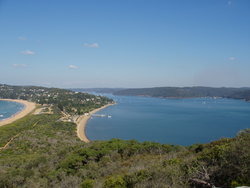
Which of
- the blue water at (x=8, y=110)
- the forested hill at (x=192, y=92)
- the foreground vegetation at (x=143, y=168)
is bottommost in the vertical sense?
the blue water at (x=8, y=110)

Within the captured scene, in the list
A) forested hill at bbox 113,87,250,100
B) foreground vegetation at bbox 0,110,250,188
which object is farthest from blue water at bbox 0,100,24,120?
forested hill at bbox 113,87,250,100

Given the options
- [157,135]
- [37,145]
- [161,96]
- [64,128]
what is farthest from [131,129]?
[161,96]

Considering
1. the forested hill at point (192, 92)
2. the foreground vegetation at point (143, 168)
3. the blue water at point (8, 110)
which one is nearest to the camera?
the foreground vegetation at point (143, 168)

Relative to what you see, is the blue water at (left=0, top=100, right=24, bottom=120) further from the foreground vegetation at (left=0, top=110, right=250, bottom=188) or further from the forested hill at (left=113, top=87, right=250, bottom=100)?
the forested hill at (left=113, top=87, right=250, bottom=100)

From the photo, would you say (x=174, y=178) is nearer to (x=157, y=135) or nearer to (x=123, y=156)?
(x=123, y=156)

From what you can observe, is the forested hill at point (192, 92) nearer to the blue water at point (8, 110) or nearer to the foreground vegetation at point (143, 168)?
the blue water at point (8, 110)

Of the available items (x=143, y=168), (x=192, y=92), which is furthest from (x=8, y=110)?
(x=192, y=92)

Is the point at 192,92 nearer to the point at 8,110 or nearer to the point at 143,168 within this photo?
the point at 8,110

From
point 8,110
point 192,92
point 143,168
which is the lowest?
point 8,110

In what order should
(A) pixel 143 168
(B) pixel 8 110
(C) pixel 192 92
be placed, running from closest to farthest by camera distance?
1. (A) pixel 143 168
2. (B) pixel 8 110
3. (C) pixel 192 92

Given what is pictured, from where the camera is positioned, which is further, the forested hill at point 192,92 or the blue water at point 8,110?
the forested hill at point 192,92

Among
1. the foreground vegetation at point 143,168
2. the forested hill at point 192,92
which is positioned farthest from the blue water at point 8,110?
the forested hill at point 192,92

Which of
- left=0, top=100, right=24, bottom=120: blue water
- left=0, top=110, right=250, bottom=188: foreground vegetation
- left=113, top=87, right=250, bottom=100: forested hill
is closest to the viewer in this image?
left=0, top=110, right=250, bottom=188: foreground vegetation
